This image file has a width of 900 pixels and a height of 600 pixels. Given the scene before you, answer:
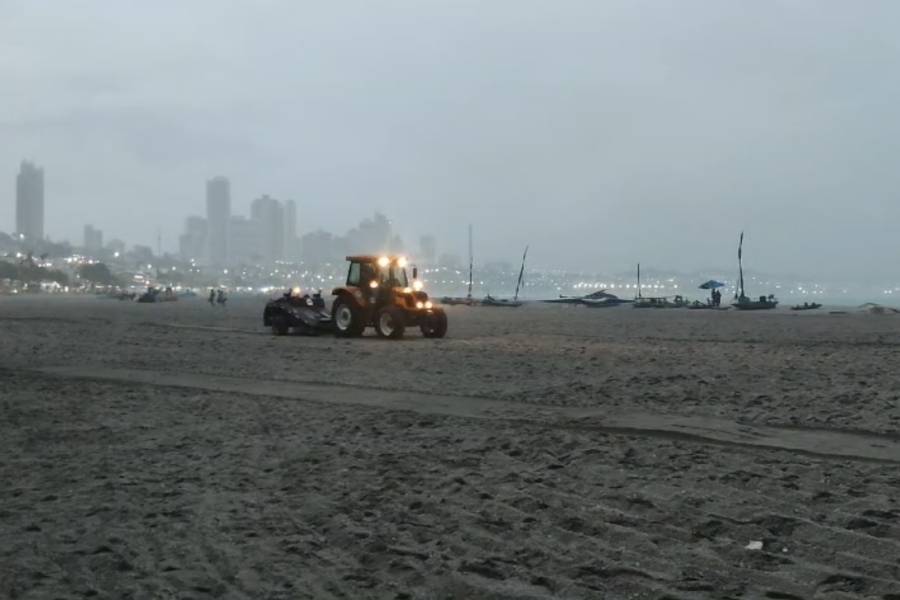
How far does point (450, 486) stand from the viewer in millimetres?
5758

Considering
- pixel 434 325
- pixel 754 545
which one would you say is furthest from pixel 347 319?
pixel 754 545

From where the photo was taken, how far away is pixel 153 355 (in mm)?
16328

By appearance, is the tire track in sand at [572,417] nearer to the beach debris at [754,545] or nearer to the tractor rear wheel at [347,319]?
the beach debris at [754,545]

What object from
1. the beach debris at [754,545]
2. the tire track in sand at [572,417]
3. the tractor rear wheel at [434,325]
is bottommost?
the beach debris at [754,545]

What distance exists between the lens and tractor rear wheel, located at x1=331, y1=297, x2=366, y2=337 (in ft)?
70.7

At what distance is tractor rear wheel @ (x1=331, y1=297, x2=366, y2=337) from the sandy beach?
8.81 metres

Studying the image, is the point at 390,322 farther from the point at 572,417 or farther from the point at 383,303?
the point at 572,417

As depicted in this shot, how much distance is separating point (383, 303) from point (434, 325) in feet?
4.66

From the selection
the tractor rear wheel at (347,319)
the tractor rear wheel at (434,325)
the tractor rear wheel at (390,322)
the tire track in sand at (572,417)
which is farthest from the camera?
the tractor rear wheel at (434,325)

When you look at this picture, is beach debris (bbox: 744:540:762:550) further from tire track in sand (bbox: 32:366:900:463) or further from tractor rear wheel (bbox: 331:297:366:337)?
tractor rear wheel (bbox: 331:297:366:337)

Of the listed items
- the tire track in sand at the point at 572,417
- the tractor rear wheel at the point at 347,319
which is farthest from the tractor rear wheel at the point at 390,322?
the tire track in sand at the point at 572,417

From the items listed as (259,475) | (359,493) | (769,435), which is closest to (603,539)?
(359,493)

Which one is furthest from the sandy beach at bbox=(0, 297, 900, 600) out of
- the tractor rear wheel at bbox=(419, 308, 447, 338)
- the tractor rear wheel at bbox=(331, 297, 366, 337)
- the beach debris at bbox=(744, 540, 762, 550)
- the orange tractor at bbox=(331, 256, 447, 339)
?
the tractor rear wheel at bbox=(419, 308, 447, 338)

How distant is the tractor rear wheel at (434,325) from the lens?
856 inches
